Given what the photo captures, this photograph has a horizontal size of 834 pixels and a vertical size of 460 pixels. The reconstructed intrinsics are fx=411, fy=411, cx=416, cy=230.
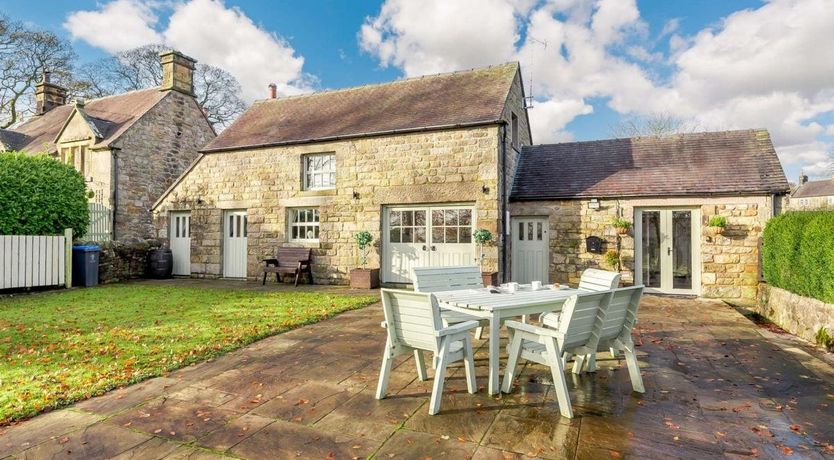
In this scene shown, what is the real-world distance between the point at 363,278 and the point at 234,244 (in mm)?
4997

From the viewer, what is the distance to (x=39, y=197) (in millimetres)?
10188

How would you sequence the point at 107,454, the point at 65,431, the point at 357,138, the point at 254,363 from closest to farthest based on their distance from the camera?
the point at 107,454 < the point at 65,431 < the point at 254,363 < the point at 357,138

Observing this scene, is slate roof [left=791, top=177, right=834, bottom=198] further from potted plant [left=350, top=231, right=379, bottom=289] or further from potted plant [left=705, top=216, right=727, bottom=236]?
potted plant [left=350, top=231, right=379, bottom=289]

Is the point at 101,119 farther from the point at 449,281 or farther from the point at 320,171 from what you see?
the point at 449,281

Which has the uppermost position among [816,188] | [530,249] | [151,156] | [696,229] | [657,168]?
[816,188]

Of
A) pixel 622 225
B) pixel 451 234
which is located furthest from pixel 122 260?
pixel 622 225

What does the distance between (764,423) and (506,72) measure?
407 inches

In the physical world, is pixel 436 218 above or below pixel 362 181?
below

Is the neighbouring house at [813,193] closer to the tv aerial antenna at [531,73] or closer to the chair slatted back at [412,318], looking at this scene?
the tv aerial antenna at [531,73]

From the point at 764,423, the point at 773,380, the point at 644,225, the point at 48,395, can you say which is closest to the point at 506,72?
the point at 644,225

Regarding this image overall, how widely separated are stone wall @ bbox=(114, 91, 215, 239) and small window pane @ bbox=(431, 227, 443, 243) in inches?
452

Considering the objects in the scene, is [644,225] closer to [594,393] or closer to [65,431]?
[594,393]

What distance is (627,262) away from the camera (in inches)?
386

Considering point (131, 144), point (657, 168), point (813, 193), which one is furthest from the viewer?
point (813, 193)
